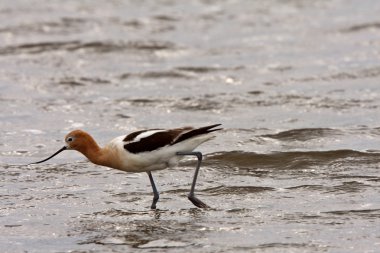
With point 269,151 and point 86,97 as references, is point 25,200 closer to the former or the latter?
point 269,151

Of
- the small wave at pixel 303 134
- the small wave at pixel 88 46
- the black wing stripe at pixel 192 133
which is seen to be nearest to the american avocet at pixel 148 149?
the black wing stripe at pixel 192 133

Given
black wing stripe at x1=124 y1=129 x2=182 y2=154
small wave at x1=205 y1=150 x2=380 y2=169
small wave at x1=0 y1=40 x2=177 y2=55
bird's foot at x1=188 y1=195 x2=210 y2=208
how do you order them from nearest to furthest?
1. black wing stripe at x1=124 y1=129 x2=182 y2=154
2. bird's foot at x1=188 y1=195 x2=210 y2=208
3. small wave at x1=205 y1=150 x2=380 y2=169
4. small wave at x1=0 y1=40 x2=177 y2=55

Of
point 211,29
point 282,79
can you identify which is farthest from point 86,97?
point 211,29

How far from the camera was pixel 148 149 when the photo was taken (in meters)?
10.4

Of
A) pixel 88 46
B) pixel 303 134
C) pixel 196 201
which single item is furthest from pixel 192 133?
pixel 88 46

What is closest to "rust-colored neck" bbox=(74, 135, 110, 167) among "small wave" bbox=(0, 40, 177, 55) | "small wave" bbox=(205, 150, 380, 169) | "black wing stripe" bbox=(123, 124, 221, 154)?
"black wing stripe" bbox=(123, 124, 221, 154)

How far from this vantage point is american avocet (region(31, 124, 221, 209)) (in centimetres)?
1041

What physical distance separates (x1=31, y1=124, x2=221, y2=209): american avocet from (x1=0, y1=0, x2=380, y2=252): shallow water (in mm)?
470

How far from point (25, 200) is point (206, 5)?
13554 millimetres

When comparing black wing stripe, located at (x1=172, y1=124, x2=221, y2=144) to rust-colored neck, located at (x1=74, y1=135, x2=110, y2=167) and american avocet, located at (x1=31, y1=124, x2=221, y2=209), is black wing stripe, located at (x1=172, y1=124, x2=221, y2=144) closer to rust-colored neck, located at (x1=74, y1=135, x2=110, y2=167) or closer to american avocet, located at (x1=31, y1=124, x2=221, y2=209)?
american avocet, located at (x1=31, y1=124, x2=221, y2=209)

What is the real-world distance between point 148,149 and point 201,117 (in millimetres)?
4644

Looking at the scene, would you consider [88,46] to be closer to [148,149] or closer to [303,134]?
[303,134]

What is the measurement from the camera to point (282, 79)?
17141mm

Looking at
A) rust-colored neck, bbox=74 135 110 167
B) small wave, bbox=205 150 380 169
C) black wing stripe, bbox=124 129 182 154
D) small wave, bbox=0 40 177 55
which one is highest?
small wave, bbox=0 40 177 55
